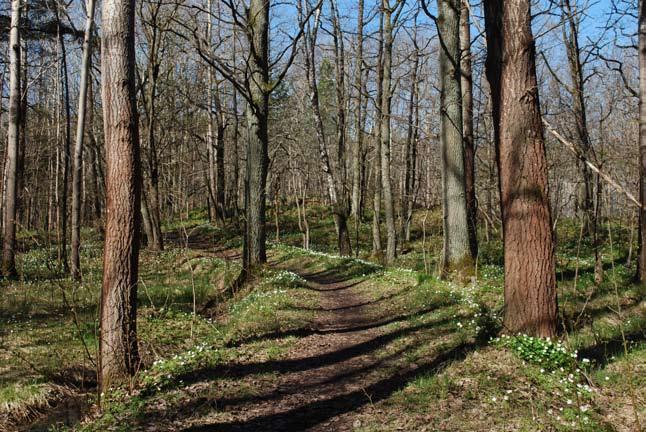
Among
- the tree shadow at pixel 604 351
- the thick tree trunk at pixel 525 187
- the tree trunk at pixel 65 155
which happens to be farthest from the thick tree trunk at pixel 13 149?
the tree shadow at pixel 604 351

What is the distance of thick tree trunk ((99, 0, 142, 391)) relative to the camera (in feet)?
18.3

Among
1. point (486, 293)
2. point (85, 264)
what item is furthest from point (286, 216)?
point (486, 293)

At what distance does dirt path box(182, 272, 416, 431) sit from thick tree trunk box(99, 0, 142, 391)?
1.48 m

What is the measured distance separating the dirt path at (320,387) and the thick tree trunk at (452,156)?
3.45 meters

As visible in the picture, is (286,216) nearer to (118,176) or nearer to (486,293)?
(486,293)

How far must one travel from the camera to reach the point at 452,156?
11289mm

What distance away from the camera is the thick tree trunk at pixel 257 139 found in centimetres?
1166

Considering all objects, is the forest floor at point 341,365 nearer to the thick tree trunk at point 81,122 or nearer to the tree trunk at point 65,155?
the thick tree trunk at point 81,122

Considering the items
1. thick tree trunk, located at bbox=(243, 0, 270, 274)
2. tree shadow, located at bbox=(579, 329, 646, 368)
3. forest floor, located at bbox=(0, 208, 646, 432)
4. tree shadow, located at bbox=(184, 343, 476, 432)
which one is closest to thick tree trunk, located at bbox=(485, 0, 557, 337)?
forest floor, located at bbox=(0, 208, 646, 432)

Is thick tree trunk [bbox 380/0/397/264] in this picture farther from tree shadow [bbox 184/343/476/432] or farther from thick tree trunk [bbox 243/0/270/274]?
tree shadow [bbox 184/343/476/432]

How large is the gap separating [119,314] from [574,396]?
200 inches

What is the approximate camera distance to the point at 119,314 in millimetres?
5562

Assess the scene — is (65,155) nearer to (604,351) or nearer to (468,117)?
(468,117)

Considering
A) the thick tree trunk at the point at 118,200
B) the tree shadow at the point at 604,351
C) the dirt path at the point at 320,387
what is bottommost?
the dirt path at the point at 320,387
